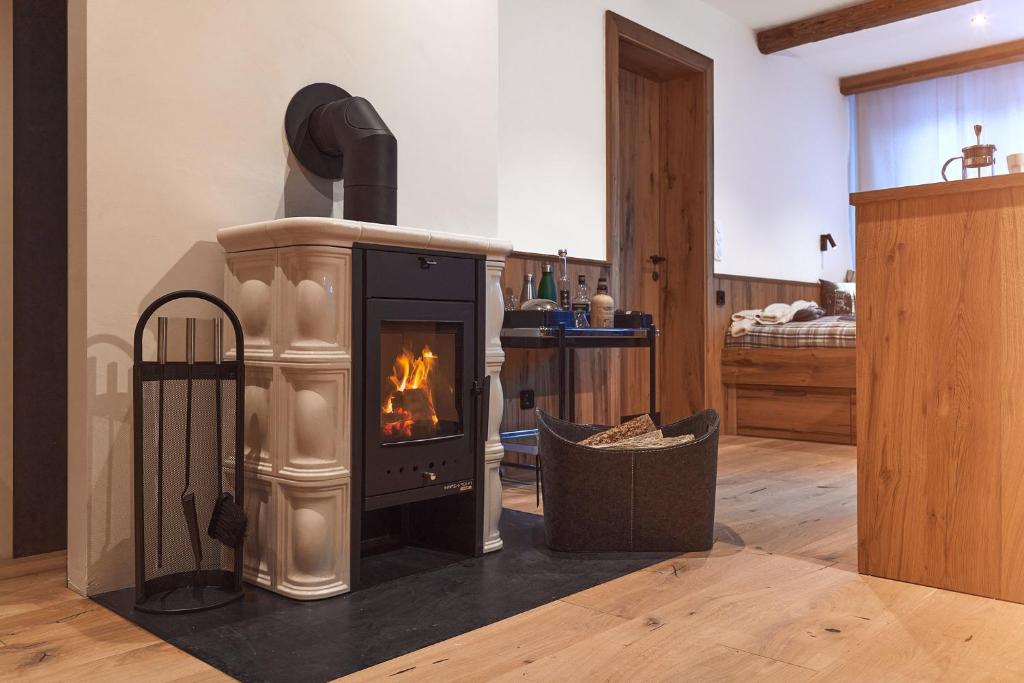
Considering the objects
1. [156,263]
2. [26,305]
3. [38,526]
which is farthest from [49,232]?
[38,526]

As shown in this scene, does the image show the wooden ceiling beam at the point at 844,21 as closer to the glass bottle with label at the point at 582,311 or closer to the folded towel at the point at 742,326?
the folded towel at the point at 742,326

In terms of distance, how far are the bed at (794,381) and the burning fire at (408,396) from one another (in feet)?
10.8

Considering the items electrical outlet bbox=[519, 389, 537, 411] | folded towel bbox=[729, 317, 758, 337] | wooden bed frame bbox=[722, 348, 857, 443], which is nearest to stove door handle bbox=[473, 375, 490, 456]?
electrical outlet bbox=[519, 389, 537, 411]

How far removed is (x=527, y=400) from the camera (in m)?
3.95

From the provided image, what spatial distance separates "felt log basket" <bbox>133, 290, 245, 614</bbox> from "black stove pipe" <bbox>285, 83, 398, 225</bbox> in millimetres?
486

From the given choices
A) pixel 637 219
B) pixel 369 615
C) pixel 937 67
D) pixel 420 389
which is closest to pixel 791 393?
pixel 637 219

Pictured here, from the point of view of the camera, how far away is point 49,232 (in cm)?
238

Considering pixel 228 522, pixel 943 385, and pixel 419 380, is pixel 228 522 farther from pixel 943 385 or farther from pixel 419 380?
pixel 943 385

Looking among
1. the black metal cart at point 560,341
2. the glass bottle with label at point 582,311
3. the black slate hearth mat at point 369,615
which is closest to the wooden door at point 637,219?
the glass bottle with label at point 582,311

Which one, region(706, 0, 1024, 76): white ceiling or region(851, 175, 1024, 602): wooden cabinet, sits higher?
region(706, 0, 1024, 76): white ceiling

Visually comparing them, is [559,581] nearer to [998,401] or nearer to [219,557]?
[219,557]

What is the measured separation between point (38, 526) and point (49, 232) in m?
0.83

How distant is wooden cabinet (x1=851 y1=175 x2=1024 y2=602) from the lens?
195 cm

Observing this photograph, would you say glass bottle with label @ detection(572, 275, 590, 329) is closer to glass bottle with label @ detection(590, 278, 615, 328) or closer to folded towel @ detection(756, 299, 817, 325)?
glass bottle with label @ detection(590, 278, 615, 328)
